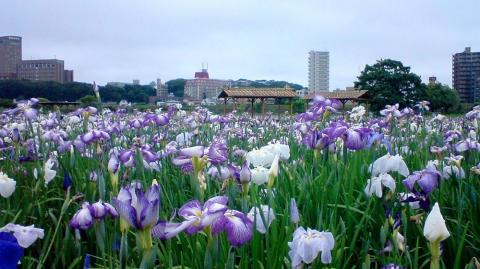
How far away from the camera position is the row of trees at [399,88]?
4112 centimetres

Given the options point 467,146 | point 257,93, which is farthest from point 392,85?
point 467,146

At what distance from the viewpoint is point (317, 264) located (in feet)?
5.72

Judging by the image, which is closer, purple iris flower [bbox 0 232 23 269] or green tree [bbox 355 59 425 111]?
purple iris flower [bbox 0 232 23 269]

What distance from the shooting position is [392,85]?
42156 millimetres

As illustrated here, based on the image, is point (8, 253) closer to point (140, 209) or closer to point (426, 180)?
point (140, 209)

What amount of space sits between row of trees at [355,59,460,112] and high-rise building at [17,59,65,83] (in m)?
26.0

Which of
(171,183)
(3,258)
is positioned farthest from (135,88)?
(3,258)

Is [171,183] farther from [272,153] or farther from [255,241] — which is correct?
[255,241]

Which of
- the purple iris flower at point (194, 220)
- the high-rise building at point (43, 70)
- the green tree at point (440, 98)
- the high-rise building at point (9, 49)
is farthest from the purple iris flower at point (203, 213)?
the green tree at point (440, 98)

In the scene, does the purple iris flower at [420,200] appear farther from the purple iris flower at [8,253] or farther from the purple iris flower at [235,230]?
the purple iris flower at [8,253]

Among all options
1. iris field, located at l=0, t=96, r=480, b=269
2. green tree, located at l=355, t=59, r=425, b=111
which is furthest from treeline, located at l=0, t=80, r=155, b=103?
iris field, located at l=0, t=96, r=480, b=269

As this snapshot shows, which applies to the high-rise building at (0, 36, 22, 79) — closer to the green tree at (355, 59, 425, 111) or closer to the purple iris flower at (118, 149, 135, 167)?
the purple iris flower at (118, 149, 135, 167)

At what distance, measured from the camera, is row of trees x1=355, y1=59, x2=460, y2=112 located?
41.1 meters

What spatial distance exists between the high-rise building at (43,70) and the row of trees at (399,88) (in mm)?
25959
